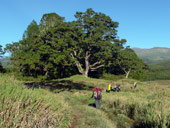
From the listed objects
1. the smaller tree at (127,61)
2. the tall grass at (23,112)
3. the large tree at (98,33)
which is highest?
the large tree at (98,33)

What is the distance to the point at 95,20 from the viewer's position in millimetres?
29953

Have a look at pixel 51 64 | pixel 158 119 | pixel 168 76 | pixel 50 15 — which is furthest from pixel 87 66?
pixel 168 76

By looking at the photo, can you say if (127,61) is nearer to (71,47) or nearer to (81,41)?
(81,41)

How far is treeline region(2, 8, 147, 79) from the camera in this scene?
2725cm

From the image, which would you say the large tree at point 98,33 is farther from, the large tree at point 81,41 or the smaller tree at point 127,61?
the smaller tree at point 127,61

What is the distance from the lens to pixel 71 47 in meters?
28.3

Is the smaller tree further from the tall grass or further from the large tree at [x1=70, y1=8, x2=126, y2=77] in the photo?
the tall grass

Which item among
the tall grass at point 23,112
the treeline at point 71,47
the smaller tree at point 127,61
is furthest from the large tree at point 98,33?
the tall grass at point 23,112

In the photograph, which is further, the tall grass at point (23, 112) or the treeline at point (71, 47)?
the treeline at point (71, 47)

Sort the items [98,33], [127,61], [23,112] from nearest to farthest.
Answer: [23,112] → [98,33] → [127,61]

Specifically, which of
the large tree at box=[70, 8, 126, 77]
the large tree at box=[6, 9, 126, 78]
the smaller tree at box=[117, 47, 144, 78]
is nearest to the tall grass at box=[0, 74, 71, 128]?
the large tree at box=[6, 9, 126, 78]

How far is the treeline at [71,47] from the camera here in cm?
2725

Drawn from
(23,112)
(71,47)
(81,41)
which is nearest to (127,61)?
(81,41)

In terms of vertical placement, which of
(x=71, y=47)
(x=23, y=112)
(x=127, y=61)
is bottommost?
(x=23, y=112)
